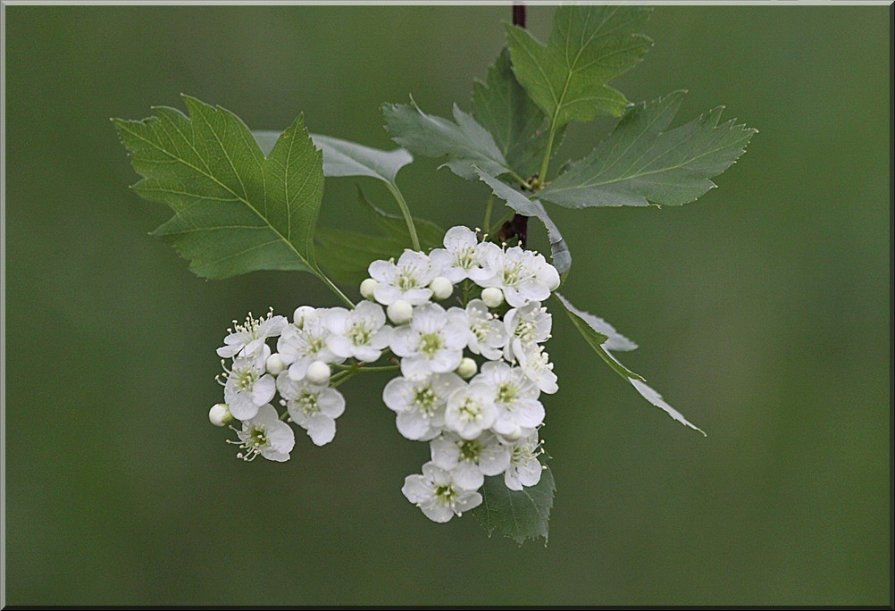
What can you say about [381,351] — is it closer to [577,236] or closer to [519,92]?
[519,92]

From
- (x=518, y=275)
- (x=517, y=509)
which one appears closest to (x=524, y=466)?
(x=517, y=509)

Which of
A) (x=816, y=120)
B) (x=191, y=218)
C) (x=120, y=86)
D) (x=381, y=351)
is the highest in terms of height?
(x=816, y=120)

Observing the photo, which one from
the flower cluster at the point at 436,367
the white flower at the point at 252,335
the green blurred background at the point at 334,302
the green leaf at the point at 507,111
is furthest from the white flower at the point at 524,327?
the green blurred background at the point at 334,302

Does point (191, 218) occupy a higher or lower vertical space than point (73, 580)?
higher

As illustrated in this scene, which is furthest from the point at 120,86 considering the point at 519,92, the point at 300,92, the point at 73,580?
the point at 519,92

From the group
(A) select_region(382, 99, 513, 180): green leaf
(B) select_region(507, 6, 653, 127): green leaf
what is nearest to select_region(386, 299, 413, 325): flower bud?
(A) select_region(382, 99, 513, 180): green leaf
